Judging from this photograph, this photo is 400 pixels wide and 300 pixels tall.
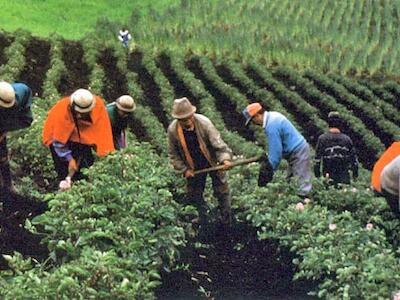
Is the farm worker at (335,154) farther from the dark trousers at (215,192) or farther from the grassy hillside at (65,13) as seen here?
the grassy hillside at (65,13)

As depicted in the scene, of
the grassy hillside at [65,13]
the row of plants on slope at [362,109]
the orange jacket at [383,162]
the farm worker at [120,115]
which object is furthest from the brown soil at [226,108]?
the orange jacket at [383,162]

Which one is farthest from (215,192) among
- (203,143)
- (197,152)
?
(203,143)

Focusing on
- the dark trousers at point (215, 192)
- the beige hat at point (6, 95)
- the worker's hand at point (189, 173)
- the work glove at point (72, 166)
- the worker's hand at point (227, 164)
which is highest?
the beige hat at point (6, 95)

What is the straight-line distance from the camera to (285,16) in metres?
26.0

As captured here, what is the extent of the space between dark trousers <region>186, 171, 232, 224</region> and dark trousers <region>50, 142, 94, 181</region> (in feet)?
3.20

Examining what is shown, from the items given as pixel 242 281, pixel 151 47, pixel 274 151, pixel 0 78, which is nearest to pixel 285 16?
pixel 151 47

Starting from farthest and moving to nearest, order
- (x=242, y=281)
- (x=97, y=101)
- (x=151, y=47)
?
(x=151, y=47) → (x=97, y=101) → (x=242, y=281)

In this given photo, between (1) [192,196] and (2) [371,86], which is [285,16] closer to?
(2) [371,86]

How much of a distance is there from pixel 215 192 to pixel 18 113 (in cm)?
200

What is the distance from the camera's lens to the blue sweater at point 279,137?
10289 mm

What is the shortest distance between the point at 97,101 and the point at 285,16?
16.5 meters

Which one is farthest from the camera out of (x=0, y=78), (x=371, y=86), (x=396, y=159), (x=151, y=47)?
(x=151, y=47)

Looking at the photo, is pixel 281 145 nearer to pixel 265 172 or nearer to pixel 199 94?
pixel 265 172

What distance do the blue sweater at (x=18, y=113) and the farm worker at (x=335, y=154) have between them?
352 centimetres
